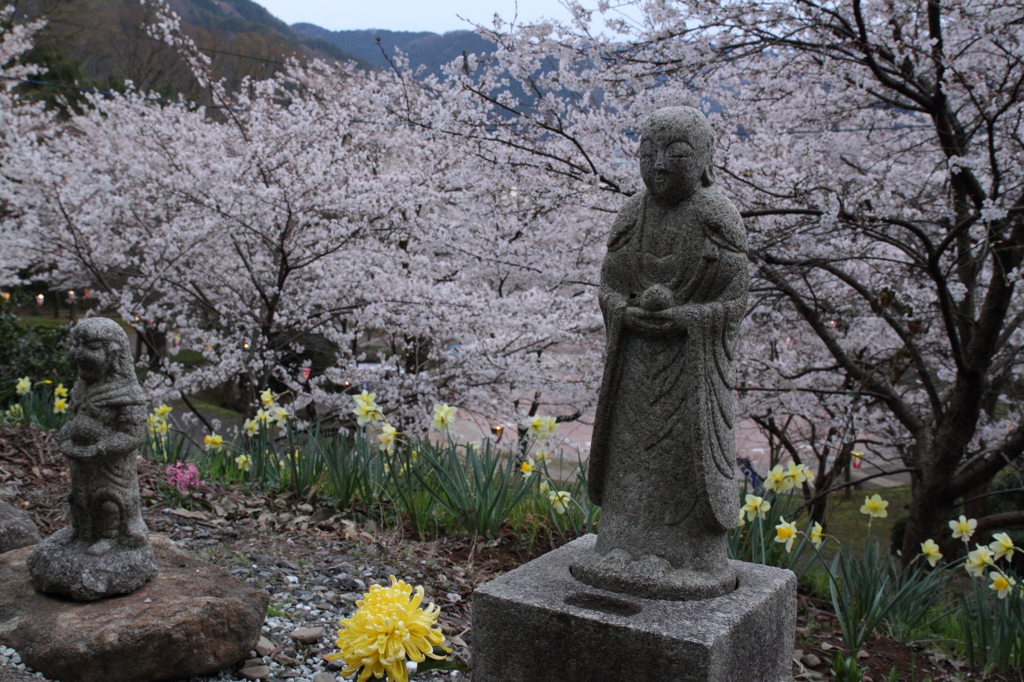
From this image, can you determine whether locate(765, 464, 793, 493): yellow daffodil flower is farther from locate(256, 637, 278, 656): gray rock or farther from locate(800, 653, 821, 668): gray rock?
locate(256, 637, 278, 656): gray rock

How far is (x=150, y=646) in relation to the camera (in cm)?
285

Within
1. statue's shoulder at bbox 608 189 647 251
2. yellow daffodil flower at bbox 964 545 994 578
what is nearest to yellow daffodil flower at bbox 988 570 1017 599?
yellow daffodil flower at bbox 964 545 994 578

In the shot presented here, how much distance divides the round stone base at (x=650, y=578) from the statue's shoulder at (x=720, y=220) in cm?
121

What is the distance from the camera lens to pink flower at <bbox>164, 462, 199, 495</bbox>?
5156 millimetres

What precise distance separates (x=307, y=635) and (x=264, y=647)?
0.67 ft

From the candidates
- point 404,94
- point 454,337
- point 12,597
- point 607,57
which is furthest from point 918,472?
point 404,94

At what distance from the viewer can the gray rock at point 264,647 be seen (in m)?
3.30

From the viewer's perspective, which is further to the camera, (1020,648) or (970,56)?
(970,56)

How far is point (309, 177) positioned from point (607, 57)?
3589 mm

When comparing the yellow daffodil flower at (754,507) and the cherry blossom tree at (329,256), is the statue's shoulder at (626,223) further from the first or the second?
the cherry blossom tree at (329,256)

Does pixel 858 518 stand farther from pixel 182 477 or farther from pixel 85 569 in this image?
pixel 85 569

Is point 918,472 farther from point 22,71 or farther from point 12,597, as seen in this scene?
point 22,71

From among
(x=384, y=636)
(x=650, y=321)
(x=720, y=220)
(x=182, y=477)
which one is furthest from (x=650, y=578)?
(x=182, y=477)

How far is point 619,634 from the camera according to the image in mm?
2449
